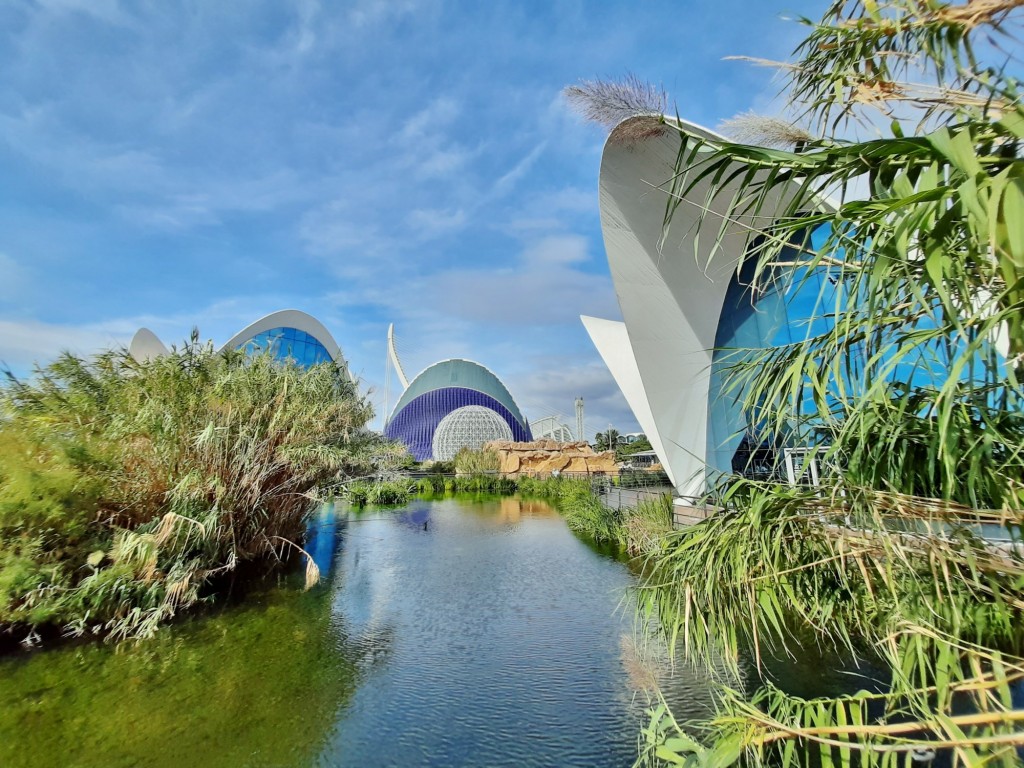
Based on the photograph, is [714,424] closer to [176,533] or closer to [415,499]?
[176,533]

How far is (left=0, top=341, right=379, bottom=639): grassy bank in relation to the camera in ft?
19.6

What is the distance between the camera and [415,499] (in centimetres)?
2541

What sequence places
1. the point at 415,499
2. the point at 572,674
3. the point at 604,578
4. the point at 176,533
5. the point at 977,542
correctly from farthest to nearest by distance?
the point at 415,499 → the point at 604,578 → the point at 176,533 → the point at 572,674 → the point at 977,542

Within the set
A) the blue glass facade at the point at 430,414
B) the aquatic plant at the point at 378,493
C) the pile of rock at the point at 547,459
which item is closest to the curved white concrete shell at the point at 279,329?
the aquatic plant at the point at 378,493

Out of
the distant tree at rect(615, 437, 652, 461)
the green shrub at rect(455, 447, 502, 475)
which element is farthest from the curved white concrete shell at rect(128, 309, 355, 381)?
the distant tree at rect(615, 437, 652, 461)

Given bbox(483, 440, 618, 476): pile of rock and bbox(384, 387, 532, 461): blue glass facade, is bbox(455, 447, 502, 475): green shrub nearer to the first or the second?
bbox(483, 440, 618, 476): pile of rock

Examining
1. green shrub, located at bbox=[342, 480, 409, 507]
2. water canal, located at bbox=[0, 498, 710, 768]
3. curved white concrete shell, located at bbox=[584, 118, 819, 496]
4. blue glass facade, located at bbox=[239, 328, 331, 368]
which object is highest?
blue glass facade, located at bbox=[239, 328, 331, 368]

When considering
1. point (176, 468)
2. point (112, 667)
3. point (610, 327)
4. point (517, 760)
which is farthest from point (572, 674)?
point (610, 327)

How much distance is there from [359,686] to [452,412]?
1855 inches

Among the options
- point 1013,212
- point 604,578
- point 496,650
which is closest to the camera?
point 1013,212

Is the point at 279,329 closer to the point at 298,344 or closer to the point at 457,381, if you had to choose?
the point at 298,344

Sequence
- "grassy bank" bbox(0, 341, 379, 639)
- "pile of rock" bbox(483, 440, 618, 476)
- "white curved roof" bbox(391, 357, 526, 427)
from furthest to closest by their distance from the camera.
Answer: "white curved roof" bbox(391, 357, 526, 427) → "pile of rock" bbox(483, 440, 618, 476) → "grassy bank" bbox(0, 341, 379, 639)

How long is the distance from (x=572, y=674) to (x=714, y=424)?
11.7 metres

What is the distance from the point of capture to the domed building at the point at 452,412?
1997 inches
